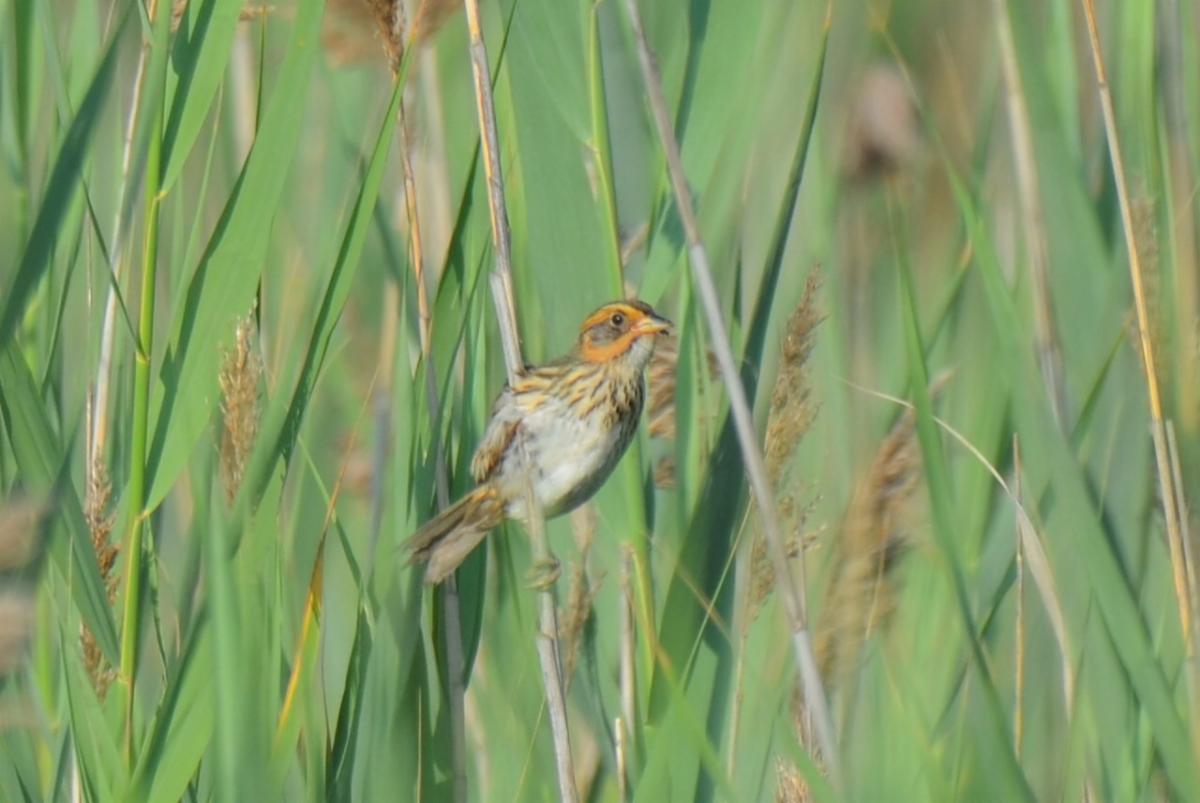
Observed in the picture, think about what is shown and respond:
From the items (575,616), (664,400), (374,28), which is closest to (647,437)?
(664,400)

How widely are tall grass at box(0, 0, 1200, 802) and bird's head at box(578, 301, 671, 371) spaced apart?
86 millimetres

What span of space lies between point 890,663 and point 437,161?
3.79 feet

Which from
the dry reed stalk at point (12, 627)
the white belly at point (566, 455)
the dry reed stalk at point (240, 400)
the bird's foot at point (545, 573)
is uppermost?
the dry reed stalk at point (240, 400)

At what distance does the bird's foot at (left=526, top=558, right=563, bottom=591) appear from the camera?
6.00ft

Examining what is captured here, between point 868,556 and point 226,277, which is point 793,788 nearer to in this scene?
point 868,556

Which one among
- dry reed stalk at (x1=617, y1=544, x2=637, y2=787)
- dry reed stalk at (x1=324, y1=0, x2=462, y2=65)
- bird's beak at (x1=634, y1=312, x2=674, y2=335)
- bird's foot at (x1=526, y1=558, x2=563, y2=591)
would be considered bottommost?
dry reed stalk at (x1=617, y1=544, x2=637, y2=787)

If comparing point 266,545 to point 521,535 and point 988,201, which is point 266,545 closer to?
point 521,535

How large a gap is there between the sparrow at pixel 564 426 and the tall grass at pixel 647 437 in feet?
0.16

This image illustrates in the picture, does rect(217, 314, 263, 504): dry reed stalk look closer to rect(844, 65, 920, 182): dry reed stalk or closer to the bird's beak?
the bird's beak

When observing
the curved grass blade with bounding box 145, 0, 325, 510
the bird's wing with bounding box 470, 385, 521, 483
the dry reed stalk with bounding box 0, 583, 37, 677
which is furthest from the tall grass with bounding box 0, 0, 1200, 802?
the dry reed stalk with bounding box 0, 583, 37, 677

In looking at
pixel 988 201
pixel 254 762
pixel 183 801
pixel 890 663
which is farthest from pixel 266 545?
pixel 988 201

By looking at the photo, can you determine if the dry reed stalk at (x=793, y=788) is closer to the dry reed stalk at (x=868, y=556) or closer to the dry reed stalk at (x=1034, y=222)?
the dry reed stalk at (x=868, y=556)

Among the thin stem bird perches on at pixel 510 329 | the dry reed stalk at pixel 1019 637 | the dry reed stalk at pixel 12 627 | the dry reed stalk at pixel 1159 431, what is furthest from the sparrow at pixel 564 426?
the dry reed stalk at pixel 12 627

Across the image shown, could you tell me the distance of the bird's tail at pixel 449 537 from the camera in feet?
6.17
